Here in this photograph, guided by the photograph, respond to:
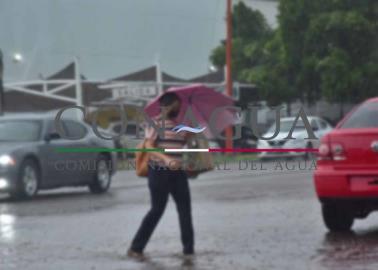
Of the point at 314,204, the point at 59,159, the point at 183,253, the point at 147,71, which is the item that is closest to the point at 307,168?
the point at 314,204

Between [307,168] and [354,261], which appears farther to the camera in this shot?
[307,168]

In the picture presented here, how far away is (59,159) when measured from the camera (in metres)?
18.4

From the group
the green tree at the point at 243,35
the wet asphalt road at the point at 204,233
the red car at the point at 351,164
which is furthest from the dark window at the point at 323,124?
the red car at the point at 351,164

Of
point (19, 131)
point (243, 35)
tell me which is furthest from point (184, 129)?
point (243, 35)

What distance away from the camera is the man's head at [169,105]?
10133 mm

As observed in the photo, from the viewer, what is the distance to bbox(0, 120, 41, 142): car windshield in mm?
18438

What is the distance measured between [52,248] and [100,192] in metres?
8.12

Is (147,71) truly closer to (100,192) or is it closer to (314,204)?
(100,192)

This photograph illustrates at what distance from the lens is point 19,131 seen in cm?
1872

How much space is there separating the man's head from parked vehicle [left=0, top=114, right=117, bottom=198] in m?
7.34

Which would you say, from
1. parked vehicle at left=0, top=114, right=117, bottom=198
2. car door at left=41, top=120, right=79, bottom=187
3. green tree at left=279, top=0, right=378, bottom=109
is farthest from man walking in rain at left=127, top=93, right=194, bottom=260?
green tree at left=279, top=0, right=378, bottom=109

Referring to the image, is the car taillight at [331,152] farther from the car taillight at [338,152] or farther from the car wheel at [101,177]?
the car wheel at [101,177]

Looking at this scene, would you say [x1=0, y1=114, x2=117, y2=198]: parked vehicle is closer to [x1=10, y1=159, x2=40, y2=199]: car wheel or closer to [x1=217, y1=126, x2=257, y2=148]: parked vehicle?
[x1=10, y1=159, x2=40, y2=199]: car wheel

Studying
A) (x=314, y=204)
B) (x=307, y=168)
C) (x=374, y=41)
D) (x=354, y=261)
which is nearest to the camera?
(x=354, y=261)
